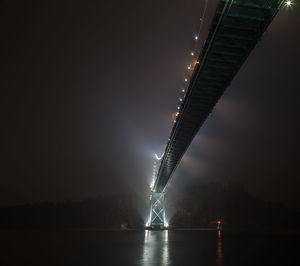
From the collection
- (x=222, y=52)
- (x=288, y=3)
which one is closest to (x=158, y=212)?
(x=222, y=52)

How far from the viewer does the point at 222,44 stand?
18.9m

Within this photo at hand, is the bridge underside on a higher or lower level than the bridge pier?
higher

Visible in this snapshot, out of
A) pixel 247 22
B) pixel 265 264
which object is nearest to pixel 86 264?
pixel 265 264

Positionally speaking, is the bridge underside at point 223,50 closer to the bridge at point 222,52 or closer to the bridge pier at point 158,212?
the bridge at point 222,52

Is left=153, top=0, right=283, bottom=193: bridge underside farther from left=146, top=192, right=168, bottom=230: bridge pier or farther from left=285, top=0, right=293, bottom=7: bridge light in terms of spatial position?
left=146, top=192, right=168, bottom=230: bridge pier

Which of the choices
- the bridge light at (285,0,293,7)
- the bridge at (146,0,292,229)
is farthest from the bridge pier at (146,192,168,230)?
the bridge light at (285,0,293,7)

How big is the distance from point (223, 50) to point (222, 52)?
0.14 meters

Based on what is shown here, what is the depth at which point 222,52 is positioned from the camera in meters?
19.8

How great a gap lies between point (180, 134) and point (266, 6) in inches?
791

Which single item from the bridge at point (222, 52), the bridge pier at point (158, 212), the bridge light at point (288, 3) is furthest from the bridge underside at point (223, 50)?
the bridge pier at point (158, 212)

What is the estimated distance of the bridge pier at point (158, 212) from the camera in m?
76.9

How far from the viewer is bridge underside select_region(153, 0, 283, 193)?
1638cm

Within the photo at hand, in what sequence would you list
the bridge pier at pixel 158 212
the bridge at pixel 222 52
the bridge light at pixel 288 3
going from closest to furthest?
the bridge light at pixel 288 3 → the bridge at pixel 222 52 → the bridge pier at pixel 158 212

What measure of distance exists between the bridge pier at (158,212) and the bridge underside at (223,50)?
159 ft
